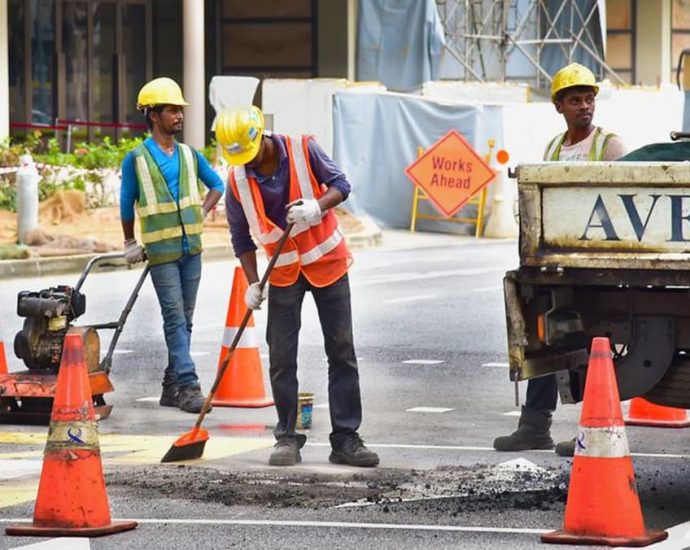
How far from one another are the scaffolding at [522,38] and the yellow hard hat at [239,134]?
29502 mm

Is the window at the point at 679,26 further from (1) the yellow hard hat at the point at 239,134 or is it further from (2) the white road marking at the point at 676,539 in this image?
(2) the white road marking at the point at 676,539

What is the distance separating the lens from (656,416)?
34.5ft

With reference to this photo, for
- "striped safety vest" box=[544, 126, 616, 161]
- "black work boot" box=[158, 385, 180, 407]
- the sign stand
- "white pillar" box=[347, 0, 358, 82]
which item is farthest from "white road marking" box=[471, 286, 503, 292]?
"white pillar" box=[347, 0, 358, 82]

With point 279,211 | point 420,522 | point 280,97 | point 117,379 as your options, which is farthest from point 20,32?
point 420,522

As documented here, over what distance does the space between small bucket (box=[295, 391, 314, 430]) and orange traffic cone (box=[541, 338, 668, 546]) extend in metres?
3.42

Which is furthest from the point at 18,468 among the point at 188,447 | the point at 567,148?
the point at 567,148

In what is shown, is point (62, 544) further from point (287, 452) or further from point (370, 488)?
point (287, 452)

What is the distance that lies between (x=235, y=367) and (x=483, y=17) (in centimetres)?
2977

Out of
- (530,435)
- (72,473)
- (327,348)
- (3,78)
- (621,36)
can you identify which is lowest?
(530,435)

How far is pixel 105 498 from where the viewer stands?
752 cm

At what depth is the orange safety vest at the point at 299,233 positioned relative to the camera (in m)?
9.43

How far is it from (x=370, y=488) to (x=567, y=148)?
224 centimetres

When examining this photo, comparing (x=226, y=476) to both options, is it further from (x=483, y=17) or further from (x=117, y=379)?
(x=483, y=17)

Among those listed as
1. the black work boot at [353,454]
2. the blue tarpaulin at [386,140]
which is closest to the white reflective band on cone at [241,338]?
the black work boot at [353,454]
